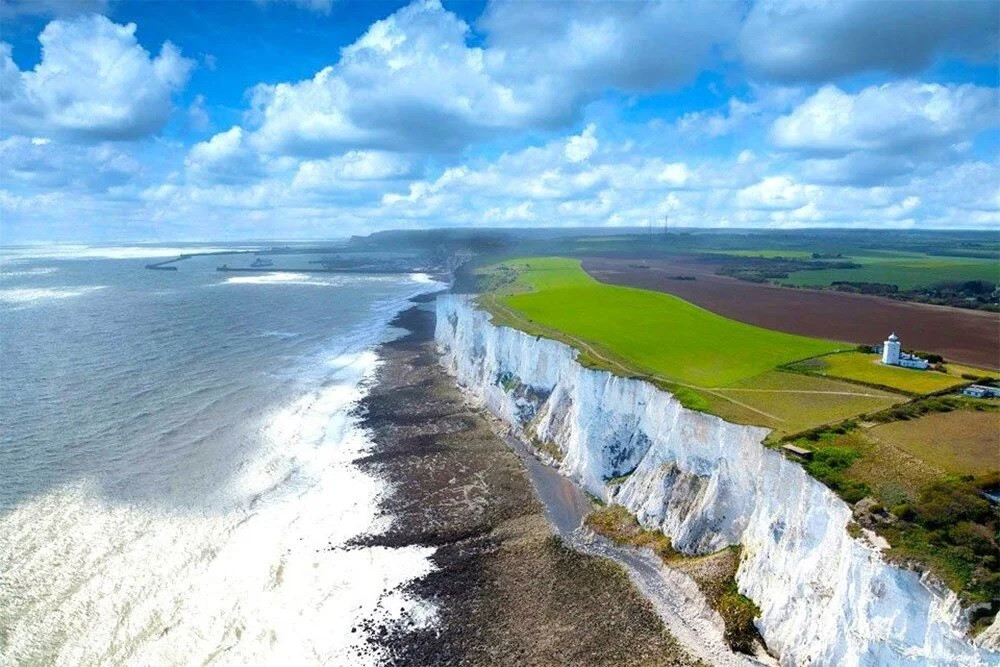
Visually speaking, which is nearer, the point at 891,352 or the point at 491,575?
the point at 491,575

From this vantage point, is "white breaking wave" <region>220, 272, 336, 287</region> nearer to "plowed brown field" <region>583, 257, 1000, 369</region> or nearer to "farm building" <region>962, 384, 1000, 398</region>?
"plowed brown field" <region>583, 257, 1000, 369</region>

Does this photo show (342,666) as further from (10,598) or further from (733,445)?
(733,445)

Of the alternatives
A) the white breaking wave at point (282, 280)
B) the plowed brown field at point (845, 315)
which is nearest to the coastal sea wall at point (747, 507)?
the plowed brown field at point (845, 315)

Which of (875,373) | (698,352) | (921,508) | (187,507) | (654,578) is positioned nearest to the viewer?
(921,508)

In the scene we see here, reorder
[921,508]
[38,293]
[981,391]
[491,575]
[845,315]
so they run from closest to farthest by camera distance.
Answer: [921,508] → [491,575] → [981,391] → [845,315] → [38,293]

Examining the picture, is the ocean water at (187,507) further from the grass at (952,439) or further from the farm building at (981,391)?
the farm building at (981,391)

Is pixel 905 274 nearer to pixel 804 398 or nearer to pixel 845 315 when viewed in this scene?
pixel 845 315

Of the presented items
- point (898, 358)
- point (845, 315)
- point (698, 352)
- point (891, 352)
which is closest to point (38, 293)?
point (698, 352)
